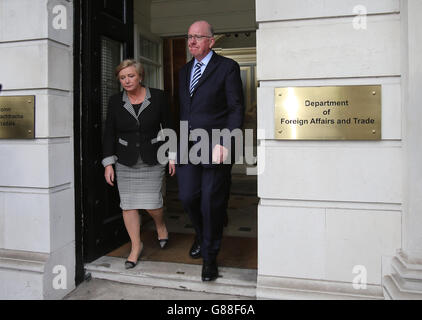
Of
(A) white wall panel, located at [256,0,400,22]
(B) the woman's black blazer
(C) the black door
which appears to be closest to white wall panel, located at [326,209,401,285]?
(A) white wall panel, located at [256,0,400,22]

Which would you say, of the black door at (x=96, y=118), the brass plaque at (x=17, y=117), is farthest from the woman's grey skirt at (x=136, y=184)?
the brass plaque at (x=17, y=117)

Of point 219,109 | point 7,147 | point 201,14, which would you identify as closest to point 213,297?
point 219,109

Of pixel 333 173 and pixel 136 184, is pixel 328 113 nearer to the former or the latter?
pixel 333 173

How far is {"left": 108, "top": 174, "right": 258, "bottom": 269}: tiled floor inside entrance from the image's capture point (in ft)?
13.0

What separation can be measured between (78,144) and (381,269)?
2789 millimetres

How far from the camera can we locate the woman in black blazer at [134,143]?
12.4ft

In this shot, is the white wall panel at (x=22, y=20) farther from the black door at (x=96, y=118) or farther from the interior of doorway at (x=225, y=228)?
the interior of doorway at (x=225, y=228)

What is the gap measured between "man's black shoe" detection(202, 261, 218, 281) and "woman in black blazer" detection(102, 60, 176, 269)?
77 centimetres

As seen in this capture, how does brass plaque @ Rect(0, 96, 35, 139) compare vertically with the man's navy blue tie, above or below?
below

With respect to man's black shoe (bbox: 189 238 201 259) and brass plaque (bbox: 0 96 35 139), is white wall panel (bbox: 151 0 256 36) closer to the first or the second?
brass plaque (bbox: 0 96 35 139)

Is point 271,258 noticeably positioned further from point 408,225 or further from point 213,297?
point 408,225

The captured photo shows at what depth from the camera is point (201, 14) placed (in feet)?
21.6

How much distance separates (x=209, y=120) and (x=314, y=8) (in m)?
1.19

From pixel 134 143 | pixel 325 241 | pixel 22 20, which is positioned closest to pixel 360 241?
pixel 325 241
